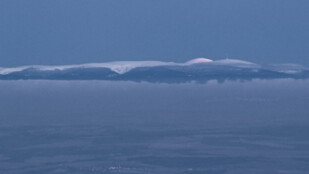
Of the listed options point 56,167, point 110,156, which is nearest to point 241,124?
point 110,156

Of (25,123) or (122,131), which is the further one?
(25,123)

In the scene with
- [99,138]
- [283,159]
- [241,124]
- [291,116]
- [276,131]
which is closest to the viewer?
[283,159]

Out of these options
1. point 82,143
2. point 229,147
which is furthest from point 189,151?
point 82,143

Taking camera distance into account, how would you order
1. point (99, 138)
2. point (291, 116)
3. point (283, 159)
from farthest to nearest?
point (291, 116)
point (99, 138)
point (283, 159)

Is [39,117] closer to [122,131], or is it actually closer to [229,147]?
[122,131]

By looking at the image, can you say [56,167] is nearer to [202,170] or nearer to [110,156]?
[110,156]

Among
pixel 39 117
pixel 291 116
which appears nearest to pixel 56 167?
pixel 39 117

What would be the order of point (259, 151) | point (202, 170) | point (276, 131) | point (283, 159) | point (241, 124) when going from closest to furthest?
1. point (202, 170)
2. point (283, 159)
3. point (259, 151)
4. point (276, 131)
5. point (241, 124)

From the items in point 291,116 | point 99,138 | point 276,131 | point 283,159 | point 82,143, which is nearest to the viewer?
point 283,159

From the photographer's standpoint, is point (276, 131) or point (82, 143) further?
point (276, 131)
